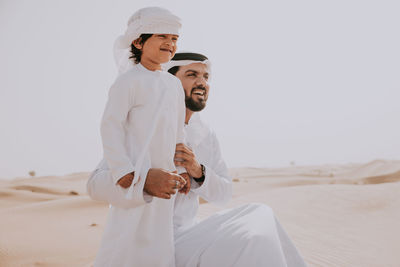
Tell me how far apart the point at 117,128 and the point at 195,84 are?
3.92 ft

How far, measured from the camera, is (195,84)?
9.59ft

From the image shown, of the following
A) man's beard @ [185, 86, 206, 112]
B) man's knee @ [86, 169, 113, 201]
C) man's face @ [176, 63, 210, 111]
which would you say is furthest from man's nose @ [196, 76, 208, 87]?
man's knee @ [86, 169, 113, 201]

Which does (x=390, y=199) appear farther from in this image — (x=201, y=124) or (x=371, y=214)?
(x=201, y=124)

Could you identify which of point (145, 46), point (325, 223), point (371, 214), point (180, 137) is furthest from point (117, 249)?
point (371, 214)

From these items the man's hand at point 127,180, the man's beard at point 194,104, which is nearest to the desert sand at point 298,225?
the man's beard at point 194,104

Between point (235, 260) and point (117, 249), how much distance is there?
65cm

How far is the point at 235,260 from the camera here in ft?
6.83

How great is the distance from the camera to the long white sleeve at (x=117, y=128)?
5.84 feet

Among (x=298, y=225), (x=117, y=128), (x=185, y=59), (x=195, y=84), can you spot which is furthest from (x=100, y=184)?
(x=298, y=225)

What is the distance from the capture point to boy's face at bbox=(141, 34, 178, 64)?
1989mm

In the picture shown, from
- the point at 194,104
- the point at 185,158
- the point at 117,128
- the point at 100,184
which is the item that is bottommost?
the point at 100,184

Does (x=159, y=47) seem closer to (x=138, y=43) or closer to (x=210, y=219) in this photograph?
(x=138, y=43)

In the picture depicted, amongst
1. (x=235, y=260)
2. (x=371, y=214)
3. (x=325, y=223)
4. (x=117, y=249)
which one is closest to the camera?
(x=117, y=249)

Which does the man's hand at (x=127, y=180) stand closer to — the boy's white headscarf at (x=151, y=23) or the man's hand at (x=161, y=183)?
the man's hand at (x=161, y=183)
